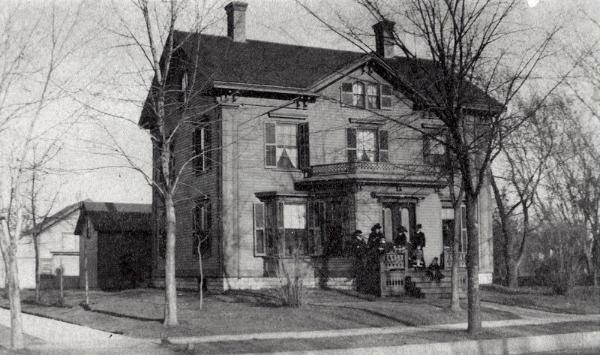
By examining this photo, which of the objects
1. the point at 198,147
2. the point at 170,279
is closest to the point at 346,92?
the point at 198,147

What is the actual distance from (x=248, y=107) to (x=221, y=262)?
19.1ft

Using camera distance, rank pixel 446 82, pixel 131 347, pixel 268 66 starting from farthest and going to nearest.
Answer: pixel 268 66
pixel 446 82
pixel 131 347

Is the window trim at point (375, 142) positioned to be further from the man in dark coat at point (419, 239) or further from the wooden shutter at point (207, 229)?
the wooden shutter at point (207, 229)

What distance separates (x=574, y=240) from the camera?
27.5 m

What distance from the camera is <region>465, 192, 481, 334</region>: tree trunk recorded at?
15797mm

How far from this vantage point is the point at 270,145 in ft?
89.4

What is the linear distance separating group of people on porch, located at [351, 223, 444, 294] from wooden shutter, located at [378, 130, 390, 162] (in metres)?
4.23

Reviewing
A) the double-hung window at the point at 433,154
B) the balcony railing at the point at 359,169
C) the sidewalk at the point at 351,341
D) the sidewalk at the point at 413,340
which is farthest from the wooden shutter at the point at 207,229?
the sidewalk at the point at 413,340

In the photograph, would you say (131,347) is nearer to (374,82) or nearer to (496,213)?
(374,82)

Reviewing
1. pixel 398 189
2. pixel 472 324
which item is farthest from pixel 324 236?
pixel 472 324

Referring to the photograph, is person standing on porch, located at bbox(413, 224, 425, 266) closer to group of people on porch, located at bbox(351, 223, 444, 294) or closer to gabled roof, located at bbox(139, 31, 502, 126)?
group of people on porch, located at bbox(351, 223, 444, 294)

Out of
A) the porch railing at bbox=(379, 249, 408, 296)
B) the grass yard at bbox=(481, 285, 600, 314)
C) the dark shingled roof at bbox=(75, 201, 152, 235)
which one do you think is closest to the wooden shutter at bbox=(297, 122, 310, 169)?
the porch railing at bbox=(379, 249, 408, 296)

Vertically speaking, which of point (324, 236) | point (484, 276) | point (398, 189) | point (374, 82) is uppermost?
point (374, 82)

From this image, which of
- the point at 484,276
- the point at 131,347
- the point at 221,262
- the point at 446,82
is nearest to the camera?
the point at 131,347
